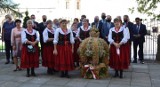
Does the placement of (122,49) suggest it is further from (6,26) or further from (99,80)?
(6,26)

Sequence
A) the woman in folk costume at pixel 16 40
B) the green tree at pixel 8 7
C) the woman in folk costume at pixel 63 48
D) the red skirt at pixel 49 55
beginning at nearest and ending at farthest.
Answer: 1. the woman in folk costume at pixel 63 48
2. the red skirt at pixel 49 55
3. the woman in folk costume at pixel 16 40
4. the green tree at pixel 8 7

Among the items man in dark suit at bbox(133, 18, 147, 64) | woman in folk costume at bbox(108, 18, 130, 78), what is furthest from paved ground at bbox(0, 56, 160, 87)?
man in dark suit at bbox(133, 18, 147, 64)

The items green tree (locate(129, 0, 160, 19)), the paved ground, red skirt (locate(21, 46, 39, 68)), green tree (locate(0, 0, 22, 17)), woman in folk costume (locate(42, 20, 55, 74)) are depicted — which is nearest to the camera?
the paved ground

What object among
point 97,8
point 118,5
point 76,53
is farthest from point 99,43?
point 97,8

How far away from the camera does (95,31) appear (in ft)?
36.6

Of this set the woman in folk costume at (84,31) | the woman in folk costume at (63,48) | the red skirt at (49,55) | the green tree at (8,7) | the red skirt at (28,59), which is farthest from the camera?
the green tree at (8,7)

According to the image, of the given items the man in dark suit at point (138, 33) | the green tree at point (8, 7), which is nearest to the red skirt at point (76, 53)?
the man in dark suit at point (138, 33)

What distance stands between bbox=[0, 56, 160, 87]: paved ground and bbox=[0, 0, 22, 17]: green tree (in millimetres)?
5273

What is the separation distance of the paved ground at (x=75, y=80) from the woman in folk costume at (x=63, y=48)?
0.41 meters

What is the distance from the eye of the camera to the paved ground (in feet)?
33.1

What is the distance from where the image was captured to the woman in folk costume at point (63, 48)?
36.0 ft

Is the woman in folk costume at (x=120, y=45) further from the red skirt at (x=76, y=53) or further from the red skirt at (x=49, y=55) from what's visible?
the red skirt at (x=49, y=55)

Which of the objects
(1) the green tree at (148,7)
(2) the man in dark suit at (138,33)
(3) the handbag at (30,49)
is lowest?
(3) the handbag at (30,49)

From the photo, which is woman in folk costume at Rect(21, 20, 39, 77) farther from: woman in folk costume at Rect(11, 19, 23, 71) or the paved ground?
woman in folk costume at Rect(11, 19, 23, 71)
